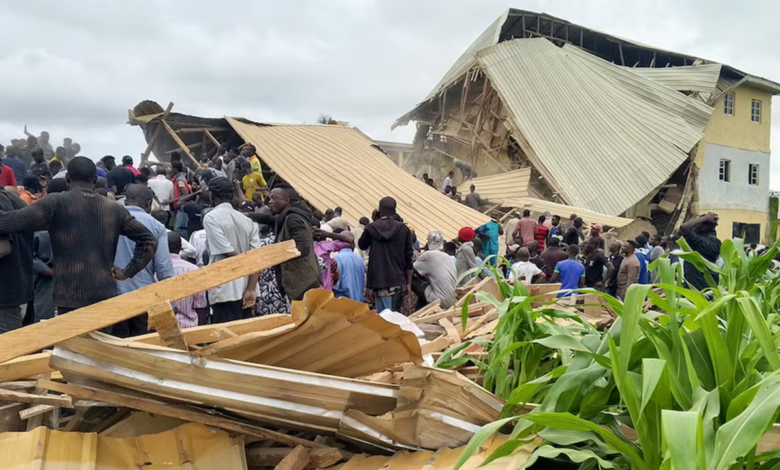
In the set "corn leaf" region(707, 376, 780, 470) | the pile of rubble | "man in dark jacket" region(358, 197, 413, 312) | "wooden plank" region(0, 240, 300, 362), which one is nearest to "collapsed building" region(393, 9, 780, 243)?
"man in dark jacket" region(358, 197, 413, 312)

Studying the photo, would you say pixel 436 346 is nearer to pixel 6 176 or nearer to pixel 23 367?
pixel 23 367

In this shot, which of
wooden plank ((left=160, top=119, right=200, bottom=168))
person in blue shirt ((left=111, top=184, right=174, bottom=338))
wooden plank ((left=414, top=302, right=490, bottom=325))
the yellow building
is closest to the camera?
wooden plank ((left=414, top=302, right=490, bottom=325))

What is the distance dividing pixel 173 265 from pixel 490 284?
8.58ft

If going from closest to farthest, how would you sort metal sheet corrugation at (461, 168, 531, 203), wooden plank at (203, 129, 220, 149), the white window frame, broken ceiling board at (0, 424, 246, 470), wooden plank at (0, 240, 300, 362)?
wooden plank at (0, 240, 300, 362) < broken ceiling board at (0, 424, 246, 470) < wooden plank at (203, 129, 220, 149) < metal sheet corrugation at (461, 168, 531, 203) < the white window frame

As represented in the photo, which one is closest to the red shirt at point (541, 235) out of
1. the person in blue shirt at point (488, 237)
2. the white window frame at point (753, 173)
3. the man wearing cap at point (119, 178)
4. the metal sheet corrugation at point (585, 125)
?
the person in blue shirt at point (488, 237)

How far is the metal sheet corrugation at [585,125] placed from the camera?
64.2 feet

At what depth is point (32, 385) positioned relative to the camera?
8.23 ft

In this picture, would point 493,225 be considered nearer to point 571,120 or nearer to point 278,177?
point 278,177

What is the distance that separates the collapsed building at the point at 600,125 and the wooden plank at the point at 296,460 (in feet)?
53.0

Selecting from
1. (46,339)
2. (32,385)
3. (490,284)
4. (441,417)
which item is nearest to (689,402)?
(441,417)

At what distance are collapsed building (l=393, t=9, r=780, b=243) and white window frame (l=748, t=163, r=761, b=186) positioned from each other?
50mm

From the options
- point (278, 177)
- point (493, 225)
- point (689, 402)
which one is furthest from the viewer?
point (278, 177)

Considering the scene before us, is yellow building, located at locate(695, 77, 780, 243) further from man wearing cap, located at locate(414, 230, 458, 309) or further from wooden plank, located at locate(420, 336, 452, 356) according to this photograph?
wooden plank, located at locate(420, 336, 452, 356)

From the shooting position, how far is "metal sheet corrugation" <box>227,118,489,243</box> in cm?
1078
